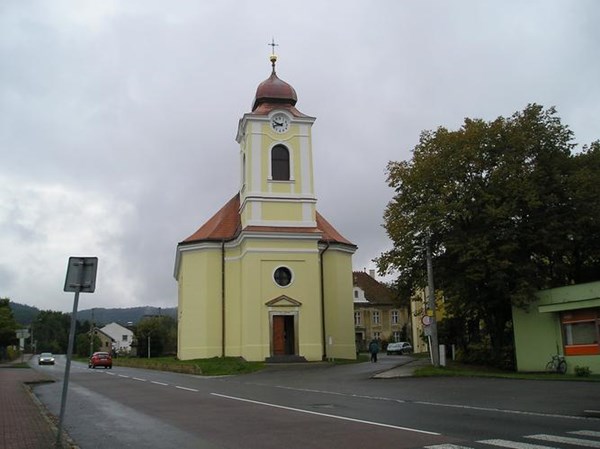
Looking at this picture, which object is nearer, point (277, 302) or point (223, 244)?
point (277, 302)

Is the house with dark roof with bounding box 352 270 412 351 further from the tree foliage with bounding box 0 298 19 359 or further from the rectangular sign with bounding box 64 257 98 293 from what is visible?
the rectangular sign with bounding box 64 257 98 293

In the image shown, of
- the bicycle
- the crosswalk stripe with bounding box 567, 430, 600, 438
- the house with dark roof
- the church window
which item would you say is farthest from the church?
the church window

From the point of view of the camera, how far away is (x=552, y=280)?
29.1 m

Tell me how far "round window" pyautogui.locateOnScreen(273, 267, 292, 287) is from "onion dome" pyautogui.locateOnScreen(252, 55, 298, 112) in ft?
38.5

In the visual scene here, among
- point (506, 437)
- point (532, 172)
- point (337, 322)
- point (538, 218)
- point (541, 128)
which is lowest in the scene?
point (506, 437)

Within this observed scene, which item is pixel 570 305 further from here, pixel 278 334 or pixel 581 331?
pixel 278 334

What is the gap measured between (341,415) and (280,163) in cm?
2929

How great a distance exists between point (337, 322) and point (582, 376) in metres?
20.8

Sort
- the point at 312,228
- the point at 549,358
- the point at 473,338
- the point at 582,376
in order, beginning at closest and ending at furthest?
the point at 582,376 < the point at 549,358 < the point at 473,338 < the point at 312,228

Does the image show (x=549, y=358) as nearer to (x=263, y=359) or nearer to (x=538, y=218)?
(x=538, y=218)

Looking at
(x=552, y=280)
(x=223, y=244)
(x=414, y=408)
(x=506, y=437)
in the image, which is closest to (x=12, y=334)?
Answer: (x=223, y=244)

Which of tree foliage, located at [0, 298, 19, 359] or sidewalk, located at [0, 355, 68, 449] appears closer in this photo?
sidewalk, located at [0, 355, 68, 449]

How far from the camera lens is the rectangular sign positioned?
1009 centimetres

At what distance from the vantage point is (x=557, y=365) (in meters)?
25.2
